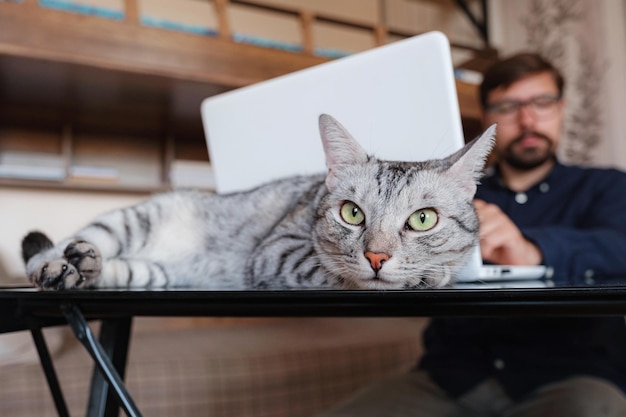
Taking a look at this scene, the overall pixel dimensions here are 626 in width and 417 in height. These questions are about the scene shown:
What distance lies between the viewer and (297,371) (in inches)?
82.0

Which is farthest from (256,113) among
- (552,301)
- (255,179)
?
(552,301)

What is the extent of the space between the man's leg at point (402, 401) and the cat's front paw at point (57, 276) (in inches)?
23.1

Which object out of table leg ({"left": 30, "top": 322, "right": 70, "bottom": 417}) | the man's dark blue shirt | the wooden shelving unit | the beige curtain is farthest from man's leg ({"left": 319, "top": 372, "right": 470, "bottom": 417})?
the beige curtain

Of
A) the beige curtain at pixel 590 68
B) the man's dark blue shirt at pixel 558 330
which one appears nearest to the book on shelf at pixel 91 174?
the man's dark blue shirt at pixel 558 330

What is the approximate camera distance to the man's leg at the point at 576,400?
98cm

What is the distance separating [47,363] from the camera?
80cm

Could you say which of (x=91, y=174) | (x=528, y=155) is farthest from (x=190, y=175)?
(x=528, y=155)

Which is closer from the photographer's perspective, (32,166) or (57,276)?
(57,276)

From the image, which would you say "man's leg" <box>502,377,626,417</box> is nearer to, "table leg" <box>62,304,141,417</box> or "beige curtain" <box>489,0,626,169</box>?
"table leg" <box>62,304,141,417</box>

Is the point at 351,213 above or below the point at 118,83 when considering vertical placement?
below

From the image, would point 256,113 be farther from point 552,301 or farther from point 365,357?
point 365,357

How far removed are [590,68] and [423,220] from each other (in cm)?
281

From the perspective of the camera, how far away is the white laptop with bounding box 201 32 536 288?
69 cm

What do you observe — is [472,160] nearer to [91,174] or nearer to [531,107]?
[531,107]
